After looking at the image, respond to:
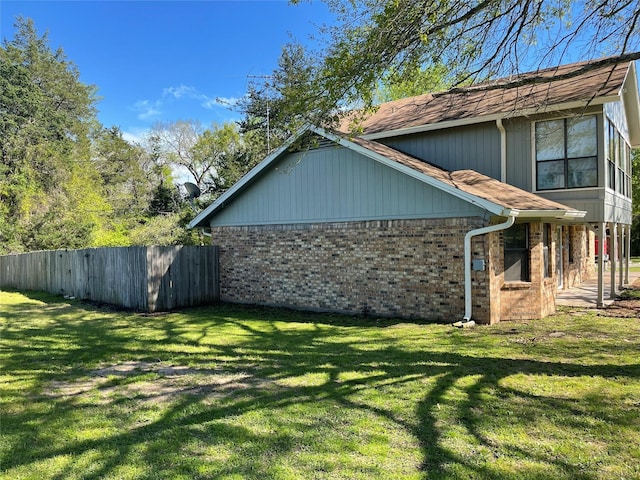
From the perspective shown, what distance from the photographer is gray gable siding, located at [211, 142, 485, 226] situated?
961 centimetres

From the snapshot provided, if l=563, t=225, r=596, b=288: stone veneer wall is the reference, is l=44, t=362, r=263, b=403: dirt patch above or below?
below

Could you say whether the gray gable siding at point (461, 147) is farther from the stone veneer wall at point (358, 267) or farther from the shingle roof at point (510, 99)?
the stone veneer wall at point (358, 267)

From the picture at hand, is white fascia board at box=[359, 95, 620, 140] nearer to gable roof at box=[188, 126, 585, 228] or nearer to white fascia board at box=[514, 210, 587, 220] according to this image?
gable roof at box=[188, 126, 585, 228]

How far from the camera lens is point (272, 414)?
14.2 feet

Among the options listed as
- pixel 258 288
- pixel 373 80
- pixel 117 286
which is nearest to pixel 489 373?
pixel 373 80

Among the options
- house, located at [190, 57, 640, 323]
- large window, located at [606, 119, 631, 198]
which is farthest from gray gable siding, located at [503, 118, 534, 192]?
large window, located at [606, 119, 631, 198]

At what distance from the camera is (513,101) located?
1116 cm

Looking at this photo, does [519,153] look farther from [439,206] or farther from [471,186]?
[439,206]

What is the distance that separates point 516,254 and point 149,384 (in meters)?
8.07

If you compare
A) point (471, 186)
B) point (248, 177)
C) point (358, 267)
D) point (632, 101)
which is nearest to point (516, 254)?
point (471, 186)

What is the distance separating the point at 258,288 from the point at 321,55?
22.1 ft

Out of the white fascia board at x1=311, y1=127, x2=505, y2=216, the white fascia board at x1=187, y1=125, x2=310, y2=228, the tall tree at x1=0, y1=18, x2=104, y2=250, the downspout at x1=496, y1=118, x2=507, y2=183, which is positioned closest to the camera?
the white fascia board at x1=311, y1=127, x2=505, y2=216

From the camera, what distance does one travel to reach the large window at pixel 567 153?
10438mm

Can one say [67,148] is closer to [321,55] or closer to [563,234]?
[321,55]
